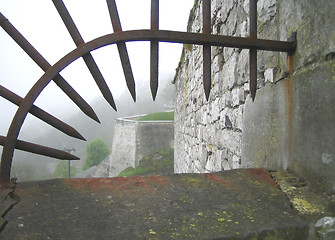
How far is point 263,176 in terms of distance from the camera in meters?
1.12

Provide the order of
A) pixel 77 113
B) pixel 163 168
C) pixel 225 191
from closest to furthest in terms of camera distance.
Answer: pixel 225 191 → pixel 163 168 → pixel 77 113

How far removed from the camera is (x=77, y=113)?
4888 cm

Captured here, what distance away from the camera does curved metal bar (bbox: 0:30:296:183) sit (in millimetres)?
888

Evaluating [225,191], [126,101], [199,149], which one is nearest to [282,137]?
[225,191]

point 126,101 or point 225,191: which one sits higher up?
point 126,101

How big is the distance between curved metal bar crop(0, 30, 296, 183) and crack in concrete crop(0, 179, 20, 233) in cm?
4

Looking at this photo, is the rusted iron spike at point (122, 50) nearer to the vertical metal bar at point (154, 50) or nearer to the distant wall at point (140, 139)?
the vertical metal bar at point (154, 50)

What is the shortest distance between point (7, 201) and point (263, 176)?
1.00 metres

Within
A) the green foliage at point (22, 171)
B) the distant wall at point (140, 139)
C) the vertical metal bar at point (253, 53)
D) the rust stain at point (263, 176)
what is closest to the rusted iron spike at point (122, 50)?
the vertical metal bar at point (253, 53)

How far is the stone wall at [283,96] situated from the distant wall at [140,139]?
46.7ft

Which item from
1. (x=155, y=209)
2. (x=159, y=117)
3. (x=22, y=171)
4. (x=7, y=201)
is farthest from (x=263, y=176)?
(x=22, y=171)

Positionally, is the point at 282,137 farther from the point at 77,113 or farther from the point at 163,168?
the point at 77,113

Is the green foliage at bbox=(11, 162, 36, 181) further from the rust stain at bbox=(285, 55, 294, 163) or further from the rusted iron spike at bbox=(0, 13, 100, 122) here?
the rust stain at bbox=(285, 55, 294, 163)

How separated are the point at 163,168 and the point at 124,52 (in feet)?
42.5
